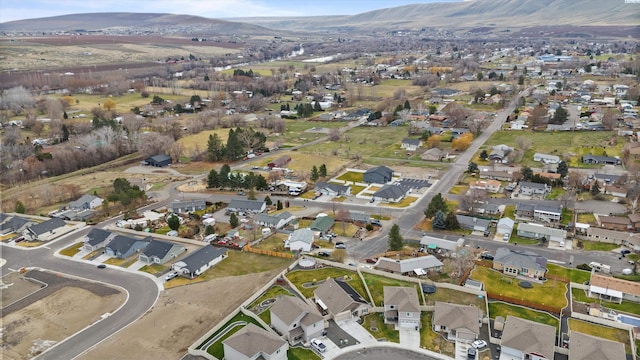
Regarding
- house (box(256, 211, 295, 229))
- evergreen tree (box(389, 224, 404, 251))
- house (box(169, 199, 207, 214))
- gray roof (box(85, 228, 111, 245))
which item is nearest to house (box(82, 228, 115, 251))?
gray roof (box(85, 228, 111, 245))

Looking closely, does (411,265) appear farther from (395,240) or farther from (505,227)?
(505,227)

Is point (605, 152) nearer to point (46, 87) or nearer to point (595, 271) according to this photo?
point (595, 271)

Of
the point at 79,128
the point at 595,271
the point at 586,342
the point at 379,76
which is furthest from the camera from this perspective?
the point at 379,76

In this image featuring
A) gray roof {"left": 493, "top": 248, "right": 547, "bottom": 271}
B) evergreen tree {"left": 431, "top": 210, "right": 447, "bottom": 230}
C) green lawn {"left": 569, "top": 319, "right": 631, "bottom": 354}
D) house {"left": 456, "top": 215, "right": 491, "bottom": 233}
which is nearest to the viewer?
green lawn {"left": 569, "top": 319, "right": 631, "bottom": 354}

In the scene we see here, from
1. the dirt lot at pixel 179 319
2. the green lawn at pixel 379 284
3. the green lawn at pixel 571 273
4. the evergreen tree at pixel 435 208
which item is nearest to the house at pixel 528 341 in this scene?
the green lawn at pixel 379 284

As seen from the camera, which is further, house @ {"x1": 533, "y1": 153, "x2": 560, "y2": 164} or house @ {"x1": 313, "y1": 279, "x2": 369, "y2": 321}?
house @ {"x1": 533, "y1": 153, "x2": 560, "y2": 164}

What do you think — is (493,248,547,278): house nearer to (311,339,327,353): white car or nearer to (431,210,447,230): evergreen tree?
(431,210,447,230): evergreen tree

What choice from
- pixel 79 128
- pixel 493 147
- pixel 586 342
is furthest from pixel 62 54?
pixel 586 342
